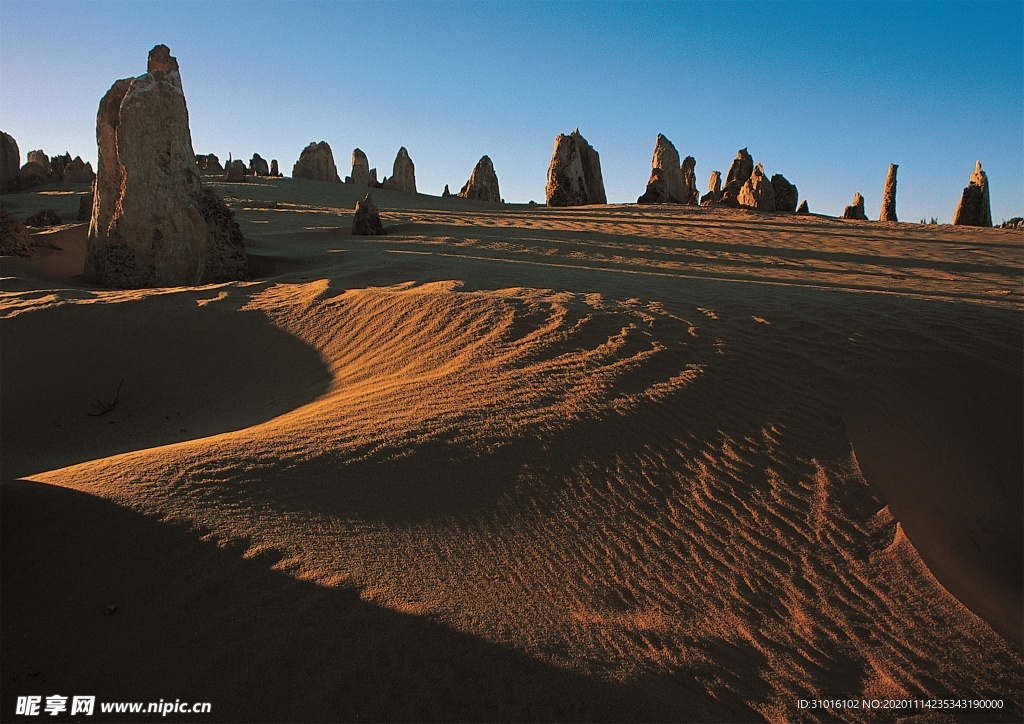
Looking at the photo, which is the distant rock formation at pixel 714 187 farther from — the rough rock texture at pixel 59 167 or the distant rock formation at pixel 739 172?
the rough rock texture at pixel 59 167

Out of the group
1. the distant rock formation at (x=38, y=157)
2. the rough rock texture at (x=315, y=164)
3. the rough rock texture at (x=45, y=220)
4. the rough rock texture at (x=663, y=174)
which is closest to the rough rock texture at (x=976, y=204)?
the rough rock texture at (x=663, y=174)

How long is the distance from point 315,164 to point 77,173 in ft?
38.4

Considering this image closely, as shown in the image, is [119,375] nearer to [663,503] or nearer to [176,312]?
[176,312]

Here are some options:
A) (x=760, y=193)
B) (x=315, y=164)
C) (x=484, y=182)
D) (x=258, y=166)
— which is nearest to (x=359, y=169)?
(x=315, y=164)

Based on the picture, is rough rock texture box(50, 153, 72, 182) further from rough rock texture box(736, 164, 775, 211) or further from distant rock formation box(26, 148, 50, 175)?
rough rock texture box(736, 164, 775, 211)

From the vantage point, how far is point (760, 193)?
2339 cm

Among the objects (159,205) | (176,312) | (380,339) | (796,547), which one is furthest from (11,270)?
(796,547)

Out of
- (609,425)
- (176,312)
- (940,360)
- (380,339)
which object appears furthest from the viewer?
(176,312)

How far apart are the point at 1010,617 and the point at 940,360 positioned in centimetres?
297

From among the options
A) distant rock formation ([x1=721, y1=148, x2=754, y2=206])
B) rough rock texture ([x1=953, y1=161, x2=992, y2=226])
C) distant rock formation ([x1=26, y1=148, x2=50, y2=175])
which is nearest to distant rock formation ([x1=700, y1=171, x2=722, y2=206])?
distant rock formation ([x1=721, y1=148, x2=754, y2=206])

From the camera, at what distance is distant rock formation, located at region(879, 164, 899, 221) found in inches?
931

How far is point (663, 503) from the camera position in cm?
418

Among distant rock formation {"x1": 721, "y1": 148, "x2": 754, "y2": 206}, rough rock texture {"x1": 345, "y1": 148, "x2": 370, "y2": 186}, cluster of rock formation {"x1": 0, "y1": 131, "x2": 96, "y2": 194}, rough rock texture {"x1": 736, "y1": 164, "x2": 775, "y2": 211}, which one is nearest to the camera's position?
rough rock texture {"x1": 736, "y1": 164, "x2": 775, "y2": 211}

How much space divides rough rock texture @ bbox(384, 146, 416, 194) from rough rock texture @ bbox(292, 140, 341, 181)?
18.2 ft
